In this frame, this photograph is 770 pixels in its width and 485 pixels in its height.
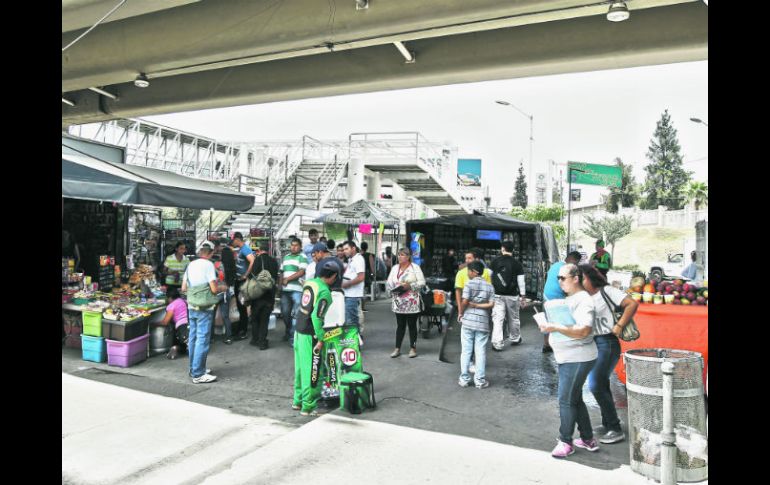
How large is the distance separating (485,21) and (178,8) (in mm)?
4481

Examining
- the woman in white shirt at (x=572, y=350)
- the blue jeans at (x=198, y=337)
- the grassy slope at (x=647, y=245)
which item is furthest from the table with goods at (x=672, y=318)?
the grassy slope at (x=647, y=245)

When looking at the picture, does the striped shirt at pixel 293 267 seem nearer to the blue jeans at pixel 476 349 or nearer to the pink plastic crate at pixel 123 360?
the pink plastic crate at pixel 123 360

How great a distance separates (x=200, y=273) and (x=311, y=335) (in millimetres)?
2412

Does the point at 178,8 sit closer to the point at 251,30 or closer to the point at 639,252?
the point at 251,30

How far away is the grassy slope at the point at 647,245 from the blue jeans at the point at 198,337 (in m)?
47.8

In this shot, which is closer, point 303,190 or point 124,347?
point 124,347

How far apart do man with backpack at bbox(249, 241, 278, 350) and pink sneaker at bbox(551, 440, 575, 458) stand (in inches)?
227

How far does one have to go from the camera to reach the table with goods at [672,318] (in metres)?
7.04

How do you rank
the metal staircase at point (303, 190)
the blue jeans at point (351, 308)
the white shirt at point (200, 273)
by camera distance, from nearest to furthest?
the white shirt at point (200, 273) → the blue jeans at point (351, 308) → the metal staircase at point (303, 190)

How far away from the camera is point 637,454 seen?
464 cm

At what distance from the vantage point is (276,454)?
4.86 meters

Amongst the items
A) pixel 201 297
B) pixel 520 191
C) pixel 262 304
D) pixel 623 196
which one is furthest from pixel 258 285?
pixel 520 191

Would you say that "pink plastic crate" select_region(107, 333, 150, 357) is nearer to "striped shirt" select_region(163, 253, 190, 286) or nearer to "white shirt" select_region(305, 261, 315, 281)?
"striped shirt" select_region(163, 253, 190, 286)

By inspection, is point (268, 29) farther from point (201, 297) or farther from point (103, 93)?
point (103, 93)
